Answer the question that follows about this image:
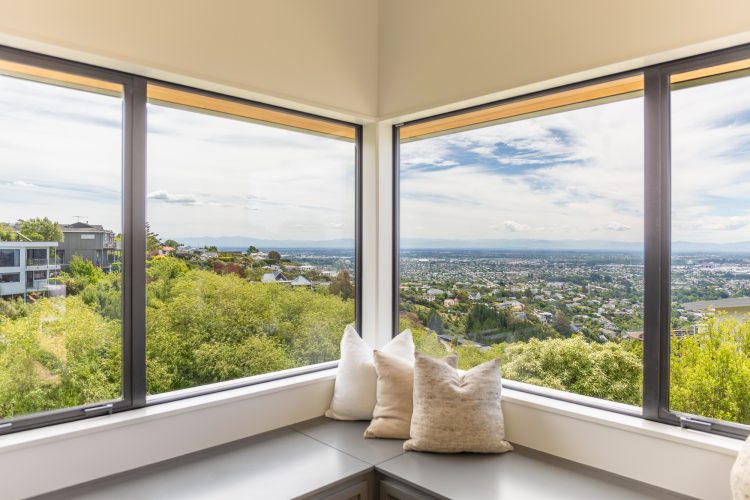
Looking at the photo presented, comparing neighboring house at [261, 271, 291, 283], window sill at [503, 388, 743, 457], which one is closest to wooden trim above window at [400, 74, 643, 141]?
neighboring house at [261, 271, 291, 283]

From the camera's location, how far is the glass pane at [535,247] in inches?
77.1

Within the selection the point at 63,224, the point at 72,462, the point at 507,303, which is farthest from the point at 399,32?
the point at 72,462

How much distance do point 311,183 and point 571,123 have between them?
1.33 metres

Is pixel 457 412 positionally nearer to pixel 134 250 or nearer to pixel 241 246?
pixel 241 246

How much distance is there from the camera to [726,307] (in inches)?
67.0

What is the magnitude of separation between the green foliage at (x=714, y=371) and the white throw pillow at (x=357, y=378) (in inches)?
43.4

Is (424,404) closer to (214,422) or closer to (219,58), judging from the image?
(214,422)

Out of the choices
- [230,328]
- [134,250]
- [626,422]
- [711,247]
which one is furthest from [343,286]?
[711,247]

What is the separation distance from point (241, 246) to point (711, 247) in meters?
1.96

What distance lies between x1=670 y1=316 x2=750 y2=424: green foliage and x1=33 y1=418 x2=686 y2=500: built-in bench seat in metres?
0.35

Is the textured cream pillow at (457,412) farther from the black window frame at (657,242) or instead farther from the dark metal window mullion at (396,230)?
the dark metal window mullion at (396,230)

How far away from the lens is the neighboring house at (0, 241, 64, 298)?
5.48 feet

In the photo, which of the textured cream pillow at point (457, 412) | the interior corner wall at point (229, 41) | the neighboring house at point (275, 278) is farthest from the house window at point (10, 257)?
the textured cream pillow at point (457, 412)

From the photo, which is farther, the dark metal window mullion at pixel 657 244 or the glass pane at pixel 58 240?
the dark metal window mullion at pixel 657 244
